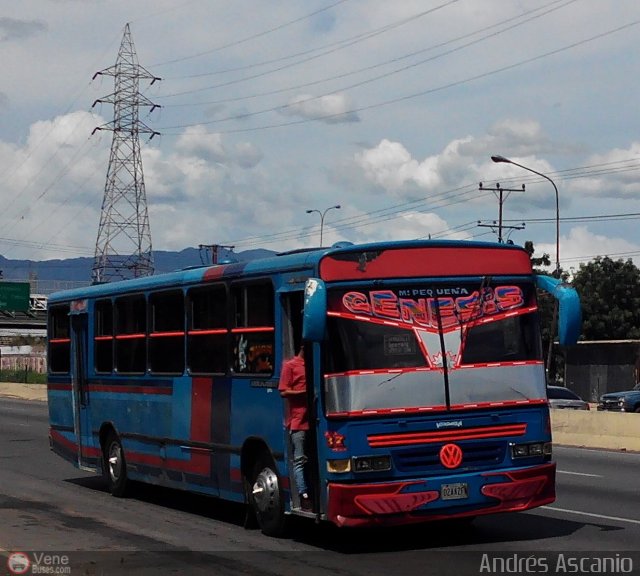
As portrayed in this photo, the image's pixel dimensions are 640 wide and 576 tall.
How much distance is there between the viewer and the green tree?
Answer: 280ft

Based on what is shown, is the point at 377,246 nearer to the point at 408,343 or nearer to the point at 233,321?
the point at 408,343

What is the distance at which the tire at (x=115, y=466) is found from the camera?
1636cm

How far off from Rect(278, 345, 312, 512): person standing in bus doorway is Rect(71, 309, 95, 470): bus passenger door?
6.67m

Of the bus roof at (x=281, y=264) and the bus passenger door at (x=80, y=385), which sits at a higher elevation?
the bus roof at (x=281, y=264)

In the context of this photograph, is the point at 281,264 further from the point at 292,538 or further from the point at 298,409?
the point at 292,538

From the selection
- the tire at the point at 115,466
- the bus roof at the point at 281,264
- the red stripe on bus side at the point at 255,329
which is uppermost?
the bus roof at the point at 281,264

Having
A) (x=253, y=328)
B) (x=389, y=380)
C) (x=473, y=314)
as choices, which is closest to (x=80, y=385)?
(x=253, y=328)

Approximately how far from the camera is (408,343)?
1114cm

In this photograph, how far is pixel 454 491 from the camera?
1102cm

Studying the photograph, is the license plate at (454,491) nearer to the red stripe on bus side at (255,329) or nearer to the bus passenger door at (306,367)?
the bus passenger door at (306,367)

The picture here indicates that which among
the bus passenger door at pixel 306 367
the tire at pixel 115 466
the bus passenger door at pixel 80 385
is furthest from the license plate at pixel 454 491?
the bus passenger door at pixel 80 385

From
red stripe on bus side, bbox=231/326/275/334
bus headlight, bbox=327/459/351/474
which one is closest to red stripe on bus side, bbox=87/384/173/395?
red stripe on bus side, bbox=231/326/275/334

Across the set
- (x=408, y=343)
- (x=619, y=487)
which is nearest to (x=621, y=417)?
(x=619, y=487)

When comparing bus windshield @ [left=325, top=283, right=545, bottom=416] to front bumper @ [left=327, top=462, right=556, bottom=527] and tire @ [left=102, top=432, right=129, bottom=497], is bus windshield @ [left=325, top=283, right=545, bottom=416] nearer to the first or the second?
front bumper @ [left=327, top=462, right=556, bottom=527]
